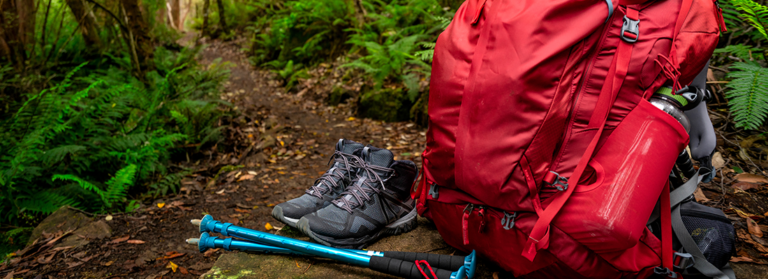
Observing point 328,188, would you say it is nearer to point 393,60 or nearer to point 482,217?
point 482,217

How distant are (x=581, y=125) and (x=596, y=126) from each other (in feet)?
0.16

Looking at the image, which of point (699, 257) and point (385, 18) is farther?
point (385, 18)

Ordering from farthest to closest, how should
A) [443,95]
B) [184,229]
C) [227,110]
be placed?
[227,110] < [184,229] < [443,95]

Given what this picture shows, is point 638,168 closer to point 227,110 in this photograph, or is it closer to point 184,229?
point 184,229

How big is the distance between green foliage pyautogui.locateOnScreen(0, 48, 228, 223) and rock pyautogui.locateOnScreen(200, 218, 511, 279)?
232 cm

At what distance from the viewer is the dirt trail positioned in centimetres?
245

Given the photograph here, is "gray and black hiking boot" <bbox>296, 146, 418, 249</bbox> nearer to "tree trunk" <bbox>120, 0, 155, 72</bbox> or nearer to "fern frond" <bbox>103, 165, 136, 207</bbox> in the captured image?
"fern frond" <bbox>103, 165, 136, 207</bbox>

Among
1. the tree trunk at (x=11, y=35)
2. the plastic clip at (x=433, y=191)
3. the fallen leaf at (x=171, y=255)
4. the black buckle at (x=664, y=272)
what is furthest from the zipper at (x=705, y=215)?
the tree trunk at (x=11, y=35)

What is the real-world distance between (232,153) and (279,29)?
6819 mm

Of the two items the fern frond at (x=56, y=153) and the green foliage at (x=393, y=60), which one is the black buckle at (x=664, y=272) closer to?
the green foliage at (x=393, y=60)

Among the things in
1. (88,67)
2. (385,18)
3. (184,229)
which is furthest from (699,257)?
(88,67)

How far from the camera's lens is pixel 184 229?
299cm

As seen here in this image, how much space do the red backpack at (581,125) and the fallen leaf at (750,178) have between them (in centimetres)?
161

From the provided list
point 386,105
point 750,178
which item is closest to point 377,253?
point 750,178
